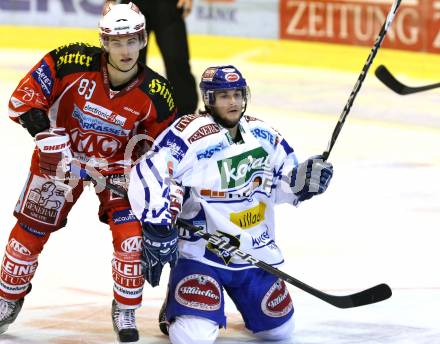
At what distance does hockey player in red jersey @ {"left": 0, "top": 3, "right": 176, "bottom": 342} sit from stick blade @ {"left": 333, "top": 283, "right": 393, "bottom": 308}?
0.68 meters

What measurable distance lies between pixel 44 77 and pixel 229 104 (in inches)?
24.3

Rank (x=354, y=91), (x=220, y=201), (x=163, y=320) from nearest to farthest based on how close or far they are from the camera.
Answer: (x=220, y=201), (x=163, y=320), (x=354, y=91)

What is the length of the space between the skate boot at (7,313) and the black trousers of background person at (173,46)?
10.7 feet

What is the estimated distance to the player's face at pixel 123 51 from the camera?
14.5 feet

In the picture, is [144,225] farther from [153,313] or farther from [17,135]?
[17,135]

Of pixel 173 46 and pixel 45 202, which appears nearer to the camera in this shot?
pixel 45 202

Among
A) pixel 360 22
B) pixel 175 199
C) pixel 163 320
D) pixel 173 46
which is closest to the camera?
pixel 175 199

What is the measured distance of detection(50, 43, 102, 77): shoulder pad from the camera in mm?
4504

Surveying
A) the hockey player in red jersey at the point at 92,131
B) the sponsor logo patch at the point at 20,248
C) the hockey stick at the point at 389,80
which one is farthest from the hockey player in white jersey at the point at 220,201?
the hockey stick at the point at 389,80

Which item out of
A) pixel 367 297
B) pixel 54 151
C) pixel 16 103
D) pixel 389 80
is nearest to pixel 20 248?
pixel 54 151

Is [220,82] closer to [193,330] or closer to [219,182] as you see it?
[219,182]

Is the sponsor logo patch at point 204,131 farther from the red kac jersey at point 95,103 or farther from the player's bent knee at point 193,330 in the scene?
the player's bent knee at point 193,330

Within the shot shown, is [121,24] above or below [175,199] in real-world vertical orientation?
above

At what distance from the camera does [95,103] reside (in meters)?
4.47
